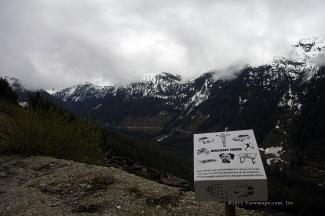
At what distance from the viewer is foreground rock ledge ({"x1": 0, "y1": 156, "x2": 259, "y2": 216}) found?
13078mm

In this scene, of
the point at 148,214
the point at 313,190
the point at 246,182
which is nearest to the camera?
the point at 246,182

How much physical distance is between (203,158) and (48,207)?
564 cm

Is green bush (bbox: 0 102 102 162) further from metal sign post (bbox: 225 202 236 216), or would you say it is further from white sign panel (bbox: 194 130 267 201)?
metal sign post (bbox: 225 202 236 216)

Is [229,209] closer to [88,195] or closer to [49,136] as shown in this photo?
[88,195]

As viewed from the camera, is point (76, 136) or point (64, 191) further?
point (76, 136)

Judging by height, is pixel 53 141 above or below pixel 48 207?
above

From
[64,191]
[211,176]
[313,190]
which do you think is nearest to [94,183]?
[64,191]

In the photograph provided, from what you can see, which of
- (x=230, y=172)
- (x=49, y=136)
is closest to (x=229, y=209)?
(x=230, y=172)

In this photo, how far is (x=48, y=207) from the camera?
13414mm

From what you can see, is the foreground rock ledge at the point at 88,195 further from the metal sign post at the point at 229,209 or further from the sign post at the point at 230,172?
the sign post at the point at 230,172

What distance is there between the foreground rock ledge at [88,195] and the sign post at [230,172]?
290 centimetres

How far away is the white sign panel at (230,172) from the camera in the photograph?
9.55 metres

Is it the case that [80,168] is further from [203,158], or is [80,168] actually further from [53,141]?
[203,158]

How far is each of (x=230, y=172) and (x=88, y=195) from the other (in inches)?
254
